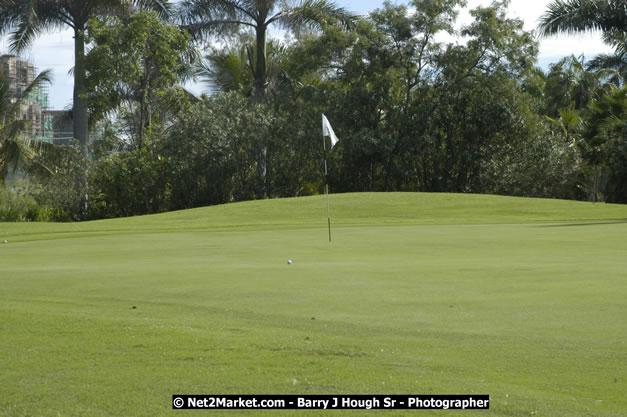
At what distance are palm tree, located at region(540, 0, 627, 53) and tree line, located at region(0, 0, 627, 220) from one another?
2.7 inches

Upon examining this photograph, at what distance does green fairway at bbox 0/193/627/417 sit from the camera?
414 centimetres

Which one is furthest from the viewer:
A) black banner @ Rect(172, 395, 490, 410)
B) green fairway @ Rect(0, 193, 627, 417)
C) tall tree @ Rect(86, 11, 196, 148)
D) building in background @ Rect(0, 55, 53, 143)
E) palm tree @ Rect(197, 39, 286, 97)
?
palm tree @ Rect(197, 39, 286, 97)

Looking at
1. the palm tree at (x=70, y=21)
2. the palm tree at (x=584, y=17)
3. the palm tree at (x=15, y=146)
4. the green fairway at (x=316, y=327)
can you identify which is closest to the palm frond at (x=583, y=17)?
the palm tree at (x=584, y=17)

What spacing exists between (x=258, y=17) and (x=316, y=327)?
33.8m

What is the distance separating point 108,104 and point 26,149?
14.7ft

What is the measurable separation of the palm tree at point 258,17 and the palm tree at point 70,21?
328 cm

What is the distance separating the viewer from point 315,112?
3800cm

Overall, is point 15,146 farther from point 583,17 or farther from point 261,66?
point 583,17

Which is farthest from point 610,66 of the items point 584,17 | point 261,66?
point 261,66

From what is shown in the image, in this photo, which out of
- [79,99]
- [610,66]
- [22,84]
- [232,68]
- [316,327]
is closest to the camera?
[316,327]

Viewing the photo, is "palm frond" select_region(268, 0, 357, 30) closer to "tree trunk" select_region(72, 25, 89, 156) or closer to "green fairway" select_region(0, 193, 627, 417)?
"tree trunk" select_region(72, 25, 89, 156)

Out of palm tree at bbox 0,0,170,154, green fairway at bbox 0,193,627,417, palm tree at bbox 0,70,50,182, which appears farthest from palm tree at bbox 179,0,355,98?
green fairway at bbox 0,193,627,417

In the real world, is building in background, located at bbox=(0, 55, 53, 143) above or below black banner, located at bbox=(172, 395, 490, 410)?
above

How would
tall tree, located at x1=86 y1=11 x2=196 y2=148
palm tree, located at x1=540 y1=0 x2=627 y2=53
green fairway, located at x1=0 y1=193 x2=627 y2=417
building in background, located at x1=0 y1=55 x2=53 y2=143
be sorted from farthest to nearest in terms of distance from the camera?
building in background, located at x1=0 y1=55 x2=53 y2=143 < palm tree, located at x1=540 y1=0 x2=627 y2=53 < tall tree, located at x1=86 y1=11 x2=196 y2=148 < green fairway, located at x1=0 y1=193 x2=627 y2=417
